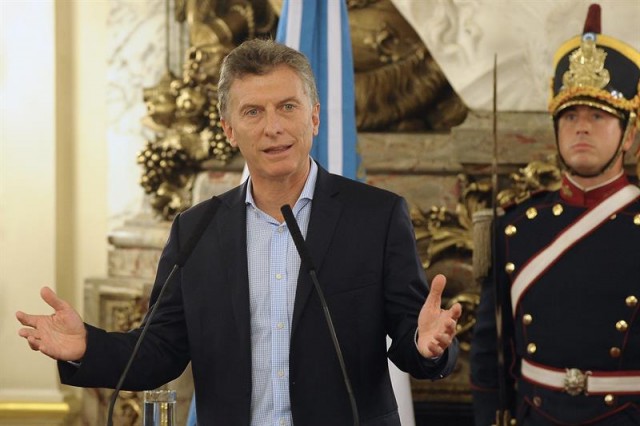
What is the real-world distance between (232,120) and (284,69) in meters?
0.15

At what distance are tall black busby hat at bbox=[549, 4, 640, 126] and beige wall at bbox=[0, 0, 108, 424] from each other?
1849 millimetres

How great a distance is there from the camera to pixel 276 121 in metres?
2.06

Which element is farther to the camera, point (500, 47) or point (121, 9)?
point (121, 9)

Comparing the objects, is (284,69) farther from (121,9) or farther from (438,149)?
(121,9)

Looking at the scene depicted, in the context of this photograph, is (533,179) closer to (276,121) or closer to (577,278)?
(577,278)

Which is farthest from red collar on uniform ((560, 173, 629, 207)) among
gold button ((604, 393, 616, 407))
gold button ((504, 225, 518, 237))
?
gold button ((604, 393, 616, 407))

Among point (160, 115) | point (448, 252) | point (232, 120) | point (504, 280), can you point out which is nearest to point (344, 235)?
point (232, 120)

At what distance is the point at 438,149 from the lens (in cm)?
392

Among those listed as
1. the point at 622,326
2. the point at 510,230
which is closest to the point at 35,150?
the point at 510,230

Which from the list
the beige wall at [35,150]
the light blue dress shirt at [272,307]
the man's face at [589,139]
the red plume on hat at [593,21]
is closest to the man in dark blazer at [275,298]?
the light blue dress shirt at [272,307]

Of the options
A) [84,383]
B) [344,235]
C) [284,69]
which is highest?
[284,69]

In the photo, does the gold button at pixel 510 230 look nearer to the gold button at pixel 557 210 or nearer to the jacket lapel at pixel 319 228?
the gold button at pixel 557 210

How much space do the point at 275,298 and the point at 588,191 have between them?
4.15 feet

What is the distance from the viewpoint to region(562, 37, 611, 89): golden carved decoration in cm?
298
